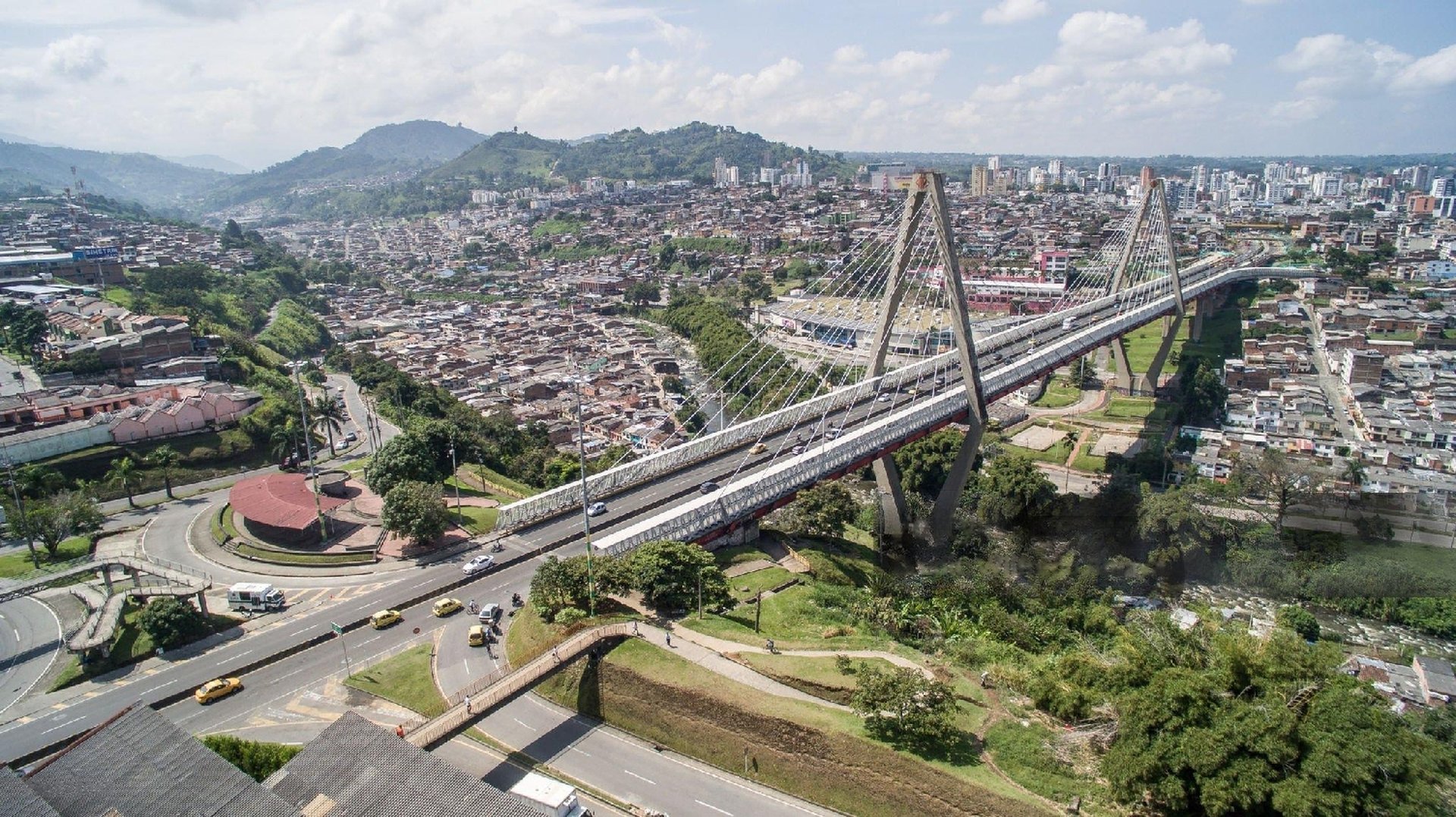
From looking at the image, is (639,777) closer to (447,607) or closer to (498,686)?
(498,686)

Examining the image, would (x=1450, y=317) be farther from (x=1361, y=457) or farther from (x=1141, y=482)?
(x=1141, y=482)

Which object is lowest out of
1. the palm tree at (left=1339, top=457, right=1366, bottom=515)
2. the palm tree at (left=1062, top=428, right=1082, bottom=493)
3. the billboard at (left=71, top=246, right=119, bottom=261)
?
the palm tree at (left=1062, top=428, right=1082, bottom=493)

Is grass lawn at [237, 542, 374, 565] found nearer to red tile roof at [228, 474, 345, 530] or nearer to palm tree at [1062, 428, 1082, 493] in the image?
red tile roof at [228, 474, 345, 530]

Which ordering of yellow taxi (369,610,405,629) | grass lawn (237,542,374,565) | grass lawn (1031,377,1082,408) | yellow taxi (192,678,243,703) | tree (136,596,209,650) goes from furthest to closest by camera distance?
grass lawn (1031,377,1082,408) < grass lawn (237,542,374,565) < yellow taxi (369,610,405,629) < tree (136,596,209,650) < yellow taxi (192,678,243,703)

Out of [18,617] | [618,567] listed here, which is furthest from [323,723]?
[18,617]

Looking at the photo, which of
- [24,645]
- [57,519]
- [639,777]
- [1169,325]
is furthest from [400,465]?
[1169,325]

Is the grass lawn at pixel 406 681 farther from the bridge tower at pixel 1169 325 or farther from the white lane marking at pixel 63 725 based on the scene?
the bridge tower at pixel 1169 325

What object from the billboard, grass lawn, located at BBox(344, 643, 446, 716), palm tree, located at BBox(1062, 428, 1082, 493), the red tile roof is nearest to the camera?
grass lawn, located at BBox(344, 643, 446, 716)

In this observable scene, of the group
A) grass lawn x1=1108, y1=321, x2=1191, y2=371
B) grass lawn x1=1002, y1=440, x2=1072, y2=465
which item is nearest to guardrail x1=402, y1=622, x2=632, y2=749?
grass lawn x1=1002, y1=440, x2=1072, y2=465
